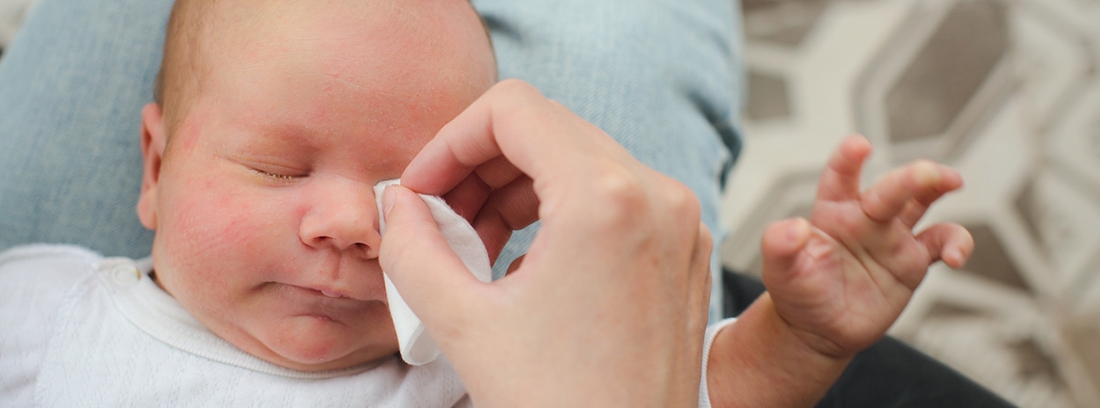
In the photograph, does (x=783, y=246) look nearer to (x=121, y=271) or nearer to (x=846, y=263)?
(x=846, y=263)

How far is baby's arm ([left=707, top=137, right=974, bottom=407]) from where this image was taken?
65 cm

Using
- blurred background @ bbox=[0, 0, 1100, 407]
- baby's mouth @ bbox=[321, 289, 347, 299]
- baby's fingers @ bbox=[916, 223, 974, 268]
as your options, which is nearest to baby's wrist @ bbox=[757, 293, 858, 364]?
baby's fingers @ bbox=[916, 223, 974, 268]

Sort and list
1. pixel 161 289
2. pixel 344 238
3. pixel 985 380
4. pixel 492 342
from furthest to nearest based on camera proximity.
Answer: pixel 985 380 → pixel 161 289 → pixel 344 238 → pixel 492 342

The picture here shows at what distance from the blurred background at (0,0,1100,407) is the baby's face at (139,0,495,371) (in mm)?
1250

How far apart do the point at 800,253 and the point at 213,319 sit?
653mm

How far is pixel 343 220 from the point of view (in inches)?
25.8

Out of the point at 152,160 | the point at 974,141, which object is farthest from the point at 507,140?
the point at 974,141

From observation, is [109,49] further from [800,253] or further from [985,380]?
[985,380]

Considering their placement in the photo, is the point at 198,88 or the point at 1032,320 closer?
the point at 198,88

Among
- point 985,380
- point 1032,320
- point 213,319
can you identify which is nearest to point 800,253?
point 213,319

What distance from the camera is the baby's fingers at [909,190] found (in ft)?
2.03

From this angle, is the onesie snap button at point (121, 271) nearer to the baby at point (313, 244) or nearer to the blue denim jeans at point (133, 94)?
the baby at point (313, 244)

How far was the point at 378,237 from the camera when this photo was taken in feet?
2.22

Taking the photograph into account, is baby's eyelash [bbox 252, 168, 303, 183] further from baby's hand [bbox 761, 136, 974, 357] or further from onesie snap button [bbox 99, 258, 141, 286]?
baby's hand [bbox 761, 136, 974, 357]
